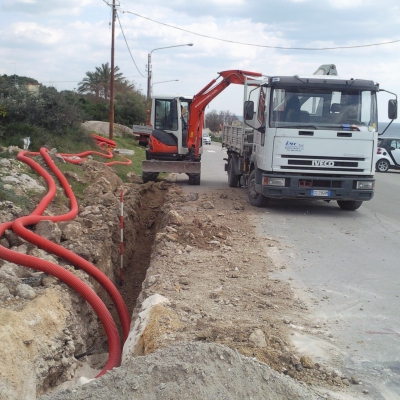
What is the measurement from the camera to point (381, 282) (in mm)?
7031

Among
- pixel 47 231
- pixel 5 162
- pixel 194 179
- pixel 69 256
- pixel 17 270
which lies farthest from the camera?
pixel 194 179

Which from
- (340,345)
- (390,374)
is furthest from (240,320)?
(390,374)

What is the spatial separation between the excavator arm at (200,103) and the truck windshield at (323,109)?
4081mm

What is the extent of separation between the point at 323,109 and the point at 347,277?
16.1ft

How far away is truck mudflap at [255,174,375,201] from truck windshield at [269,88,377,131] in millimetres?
1130

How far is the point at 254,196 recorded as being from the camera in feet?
40.3

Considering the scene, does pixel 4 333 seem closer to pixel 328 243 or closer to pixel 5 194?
pixel 5 194

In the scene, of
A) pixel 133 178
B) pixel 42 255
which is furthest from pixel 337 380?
pixel 133 178

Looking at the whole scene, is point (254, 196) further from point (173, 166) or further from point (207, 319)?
point (207, 319)

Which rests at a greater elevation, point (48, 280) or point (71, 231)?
point (71, 231)

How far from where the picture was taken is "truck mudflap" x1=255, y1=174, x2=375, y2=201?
11.1m

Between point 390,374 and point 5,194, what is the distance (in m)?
7.31

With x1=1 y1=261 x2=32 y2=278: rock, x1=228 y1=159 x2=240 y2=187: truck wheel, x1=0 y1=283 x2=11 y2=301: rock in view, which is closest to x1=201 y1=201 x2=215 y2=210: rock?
x1=228 y1=159 x2=240 y2=187: truck wheel

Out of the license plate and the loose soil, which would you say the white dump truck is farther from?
the loose soil
